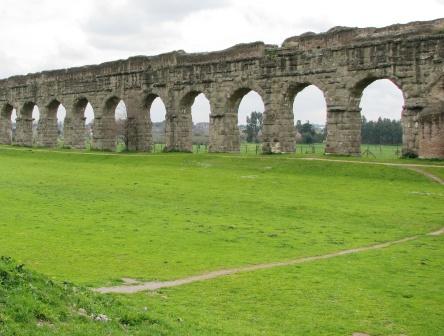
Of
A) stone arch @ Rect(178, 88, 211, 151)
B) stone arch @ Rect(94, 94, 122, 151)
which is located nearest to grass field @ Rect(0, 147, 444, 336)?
stone arch @ Rect(178, 88, 211, 151)

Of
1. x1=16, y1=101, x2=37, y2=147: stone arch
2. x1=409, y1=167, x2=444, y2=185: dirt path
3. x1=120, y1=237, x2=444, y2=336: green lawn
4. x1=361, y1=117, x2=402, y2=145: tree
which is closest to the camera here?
x1=120, y1=237, x2=444, y2=336: green lawn

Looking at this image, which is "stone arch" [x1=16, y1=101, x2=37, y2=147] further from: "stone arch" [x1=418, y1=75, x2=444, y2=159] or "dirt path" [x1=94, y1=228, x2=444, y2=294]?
"dirt path" [x1=94, y1=228, x2=444, y2=294]

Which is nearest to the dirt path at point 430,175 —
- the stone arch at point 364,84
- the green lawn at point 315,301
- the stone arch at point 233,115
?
the stone arch at point 364,84

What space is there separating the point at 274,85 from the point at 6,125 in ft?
101

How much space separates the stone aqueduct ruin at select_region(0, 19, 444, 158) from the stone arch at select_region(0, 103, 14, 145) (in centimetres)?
888

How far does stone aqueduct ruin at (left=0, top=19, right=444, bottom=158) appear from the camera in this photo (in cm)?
2659

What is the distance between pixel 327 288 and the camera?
30.9 ft

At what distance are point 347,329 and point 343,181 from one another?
14415 mm

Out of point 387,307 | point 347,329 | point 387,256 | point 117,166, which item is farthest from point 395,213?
point 117,166

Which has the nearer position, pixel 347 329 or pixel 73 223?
pixel 347 329

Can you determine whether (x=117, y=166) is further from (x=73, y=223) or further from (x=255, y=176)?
(x=73, y=223)

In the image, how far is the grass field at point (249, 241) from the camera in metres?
8.30

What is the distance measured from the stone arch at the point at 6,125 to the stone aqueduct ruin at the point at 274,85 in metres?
8.88

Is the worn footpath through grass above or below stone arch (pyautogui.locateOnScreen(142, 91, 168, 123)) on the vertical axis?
below
